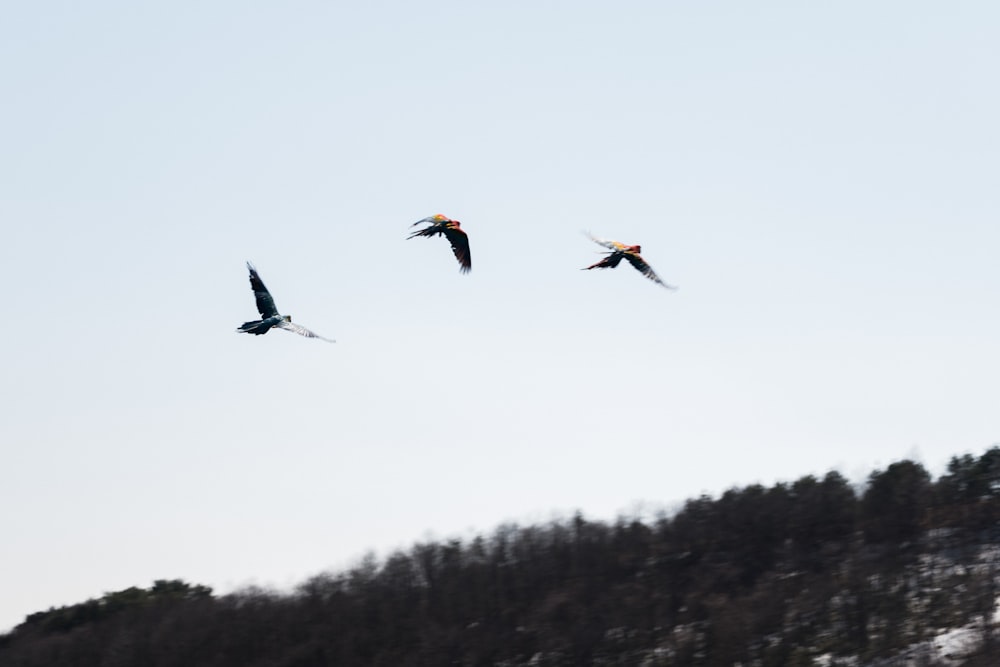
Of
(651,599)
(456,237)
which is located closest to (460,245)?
(456,237)

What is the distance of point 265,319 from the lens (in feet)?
133

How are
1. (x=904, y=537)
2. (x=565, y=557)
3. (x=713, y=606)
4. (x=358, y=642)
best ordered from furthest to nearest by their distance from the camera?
(x=565, y=557) < (x=904, y=537) < (x=358, y=642) < (x=713, y=606)

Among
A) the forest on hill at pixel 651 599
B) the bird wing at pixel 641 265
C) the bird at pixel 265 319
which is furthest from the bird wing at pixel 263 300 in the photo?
the forest on hill at pixel 651 599

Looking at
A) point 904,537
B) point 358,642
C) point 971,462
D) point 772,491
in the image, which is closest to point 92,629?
point 358,642

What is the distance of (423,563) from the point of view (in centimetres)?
10550

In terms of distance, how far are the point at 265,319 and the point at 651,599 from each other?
182 feet

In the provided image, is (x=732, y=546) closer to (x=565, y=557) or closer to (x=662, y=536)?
(x=662, y=536)

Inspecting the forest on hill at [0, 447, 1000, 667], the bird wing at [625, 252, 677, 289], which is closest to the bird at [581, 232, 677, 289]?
the bird wing at [625, 252, 677, 289]

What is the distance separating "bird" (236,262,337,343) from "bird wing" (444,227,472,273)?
5.51 meters

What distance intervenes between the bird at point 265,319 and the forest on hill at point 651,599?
41.3m

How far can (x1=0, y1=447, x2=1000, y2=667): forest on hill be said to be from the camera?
78125 mm

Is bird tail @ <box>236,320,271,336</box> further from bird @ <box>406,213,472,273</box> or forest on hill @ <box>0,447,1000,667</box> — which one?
forest on hill @ <box>0,447,1000,667</box>

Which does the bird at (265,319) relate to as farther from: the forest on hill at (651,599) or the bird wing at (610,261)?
the forest on hill at (651,599)

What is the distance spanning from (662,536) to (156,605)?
123 feet
